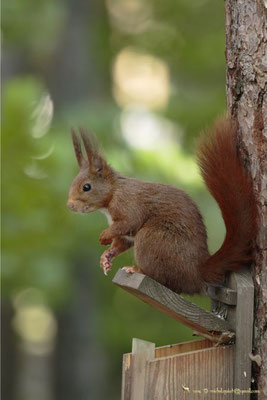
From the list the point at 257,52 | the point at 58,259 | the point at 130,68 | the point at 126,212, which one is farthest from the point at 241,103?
the point at 130,68

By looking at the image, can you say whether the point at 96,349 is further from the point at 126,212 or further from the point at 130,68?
the point at 126,212

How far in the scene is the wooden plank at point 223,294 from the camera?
2533mm

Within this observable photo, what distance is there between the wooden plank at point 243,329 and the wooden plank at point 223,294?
0.02 m

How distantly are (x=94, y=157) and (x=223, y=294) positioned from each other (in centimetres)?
64

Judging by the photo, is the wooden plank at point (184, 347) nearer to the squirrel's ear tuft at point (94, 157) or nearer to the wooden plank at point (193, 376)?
the wooden plank at point (193, 376)

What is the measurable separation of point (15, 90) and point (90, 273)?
448cm

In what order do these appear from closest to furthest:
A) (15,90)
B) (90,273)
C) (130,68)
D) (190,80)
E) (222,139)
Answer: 1. (222,139)
2. (15,90)
3. (90,273)
4. (190,80)
5. (130,68)

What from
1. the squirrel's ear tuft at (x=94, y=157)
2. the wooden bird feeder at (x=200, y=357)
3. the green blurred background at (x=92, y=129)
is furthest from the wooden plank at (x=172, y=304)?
the green blurred background at (x=92, y=129)

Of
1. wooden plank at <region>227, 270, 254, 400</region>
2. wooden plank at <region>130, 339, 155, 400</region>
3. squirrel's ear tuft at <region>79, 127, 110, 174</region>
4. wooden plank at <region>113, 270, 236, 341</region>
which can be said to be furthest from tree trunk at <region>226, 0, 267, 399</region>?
squirrel's ear tuft at <region>79, 127, 110, 174</region>

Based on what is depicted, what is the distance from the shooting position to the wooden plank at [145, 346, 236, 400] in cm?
247

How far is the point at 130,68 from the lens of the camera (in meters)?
10.9

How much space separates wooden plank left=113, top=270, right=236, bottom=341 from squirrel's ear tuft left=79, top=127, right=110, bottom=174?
0.41m

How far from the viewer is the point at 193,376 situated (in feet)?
8.24

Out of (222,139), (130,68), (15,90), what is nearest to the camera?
(222,139)
